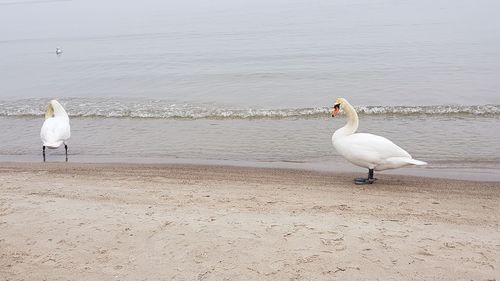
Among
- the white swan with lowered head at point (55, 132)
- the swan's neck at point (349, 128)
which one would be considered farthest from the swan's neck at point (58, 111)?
the swan's neck at point (349, 128)

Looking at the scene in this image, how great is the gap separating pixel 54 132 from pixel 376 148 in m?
6.84

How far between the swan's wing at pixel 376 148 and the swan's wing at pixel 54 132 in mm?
6239

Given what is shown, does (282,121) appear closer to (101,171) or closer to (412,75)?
(101,171)

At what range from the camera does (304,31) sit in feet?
132

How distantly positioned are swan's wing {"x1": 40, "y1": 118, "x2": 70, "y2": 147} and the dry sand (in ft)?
8.78

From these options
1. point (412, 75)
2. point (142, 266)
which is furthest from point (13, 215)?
point (412, 75)

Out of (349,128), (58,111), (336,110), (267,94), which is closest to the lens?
(349,128)

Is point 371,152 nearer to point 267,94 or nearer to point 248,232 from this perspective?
point 248,232

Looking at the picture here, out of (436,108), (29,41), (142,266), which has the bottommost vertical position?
(142,266)

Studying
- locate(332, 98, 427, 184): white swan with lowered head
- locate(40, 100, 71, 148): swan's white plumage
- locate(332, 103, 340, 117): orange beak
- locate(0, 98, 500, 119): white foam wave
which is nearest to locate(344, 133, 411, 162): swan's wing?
locate(332, 98, 427, 184): white swan with lowered head

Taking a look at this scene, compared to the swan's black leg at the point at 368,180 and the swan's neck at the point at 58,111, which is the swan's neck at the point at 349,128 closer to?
the swan's black leg at the point at 368,180

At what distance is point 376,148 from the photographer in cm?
825

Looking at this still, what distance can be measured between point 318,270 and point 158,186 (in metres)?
4.06

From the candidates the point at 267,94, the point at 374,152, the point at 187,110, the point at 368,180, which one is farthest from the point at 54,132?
the point at 267,94
